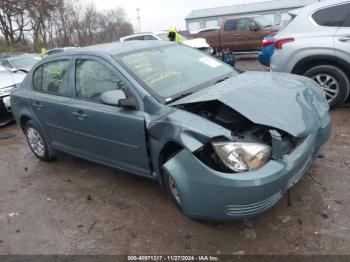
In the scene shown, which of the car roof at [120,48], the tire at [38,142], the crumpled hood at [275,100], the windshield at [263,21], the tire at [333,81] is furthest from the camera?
the windshield at [263,21]

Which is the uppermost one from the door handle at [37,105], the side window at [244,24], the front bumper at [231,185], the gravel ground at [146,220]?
the side window at [244,24]

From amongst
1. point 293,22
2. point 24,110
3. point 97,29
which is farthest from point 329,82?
point 97,29

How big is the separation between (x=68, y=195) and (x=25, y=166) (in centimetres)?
149

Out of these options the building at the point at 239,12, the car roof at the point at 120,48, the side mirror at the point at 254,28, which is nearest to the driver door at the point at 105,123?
the car roof at the point at 120,48

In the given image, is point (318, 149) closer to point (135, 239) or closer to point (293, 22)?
point (135, 239)

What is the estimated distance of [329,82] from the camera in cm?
541

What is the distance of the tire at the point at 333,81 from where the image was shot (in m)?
5.29

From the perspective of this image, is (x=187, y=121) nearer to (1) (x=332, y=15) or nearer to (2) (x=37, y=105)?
(2) (x=37, y=105)

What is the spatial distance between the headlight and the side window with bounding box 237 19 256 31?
11.9 metres

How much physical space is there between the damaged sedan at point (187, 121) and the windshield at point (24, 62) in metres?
7.32

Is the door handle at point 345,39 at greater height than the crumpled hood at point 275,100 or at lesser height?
greater

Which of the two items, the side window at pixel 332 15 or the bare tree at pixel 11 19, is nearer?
the side window at pixel 332 15

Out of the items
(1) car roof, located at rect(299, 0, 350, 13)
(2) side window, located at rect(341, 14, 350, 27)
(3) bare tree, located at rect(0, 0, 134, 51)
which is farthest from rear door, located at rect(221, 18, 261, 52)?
(3) bare tree, located at rect(0, 0, 134, 51)

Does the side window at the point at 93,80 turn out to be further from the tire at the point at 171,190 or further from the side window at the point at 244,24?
the side window at the point at 244,24
